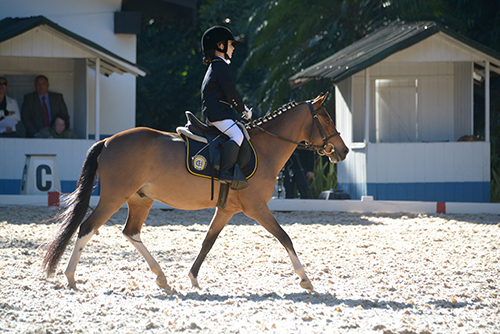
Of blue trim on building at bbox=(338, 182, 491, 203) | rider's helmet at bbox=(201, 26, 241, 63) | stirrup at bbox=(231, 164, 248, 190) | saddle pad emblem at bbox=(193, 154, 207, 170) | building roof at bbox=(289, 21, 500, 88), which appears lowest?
blue trim on building at bbox=(338, 182, 491, 203)

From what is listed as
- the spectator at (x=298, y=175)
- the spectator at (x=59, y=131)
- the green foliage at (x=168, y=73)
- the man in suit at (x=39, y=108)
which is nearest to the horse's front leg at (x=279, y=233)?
the spectator at (x=298, y=175)

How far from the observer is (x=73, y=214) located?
5.81 metres

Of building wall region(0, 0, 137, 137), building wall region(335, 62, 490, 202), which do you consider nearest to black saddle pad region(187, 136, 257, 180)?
building wall region(335, 62, 490, 202)

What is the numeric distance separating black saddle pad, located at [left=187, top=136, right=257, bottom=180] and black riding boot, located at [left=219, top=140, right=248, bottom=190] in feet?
0.30

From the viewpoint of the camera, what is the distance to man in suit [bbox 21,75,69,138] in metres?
14.7

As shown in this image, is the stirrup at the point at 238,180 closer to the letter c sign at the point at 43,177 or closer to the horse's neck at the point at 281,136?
the horse's neck at the point at 281,136

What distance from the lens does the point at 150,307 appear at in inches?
196

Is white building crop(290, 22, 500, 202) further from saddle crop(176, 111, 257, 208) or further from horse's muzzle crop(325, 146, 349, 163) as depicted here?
saddle crop(176, 111, 257, 208)

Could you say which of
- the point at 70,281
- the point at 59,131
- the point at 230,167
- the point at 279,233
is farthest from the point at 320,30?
the point at 70,281

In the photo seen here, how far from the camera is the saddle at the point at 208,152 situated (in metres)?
5.97

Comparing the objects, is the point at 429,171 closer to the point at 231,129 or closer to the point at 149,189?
the point at 231,129

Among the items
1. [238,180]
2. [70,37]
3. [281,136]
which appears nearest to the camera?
[238,180]

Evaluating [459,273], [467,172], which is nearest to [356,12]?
[467,172]

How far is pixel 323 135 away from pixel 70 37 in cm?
894
